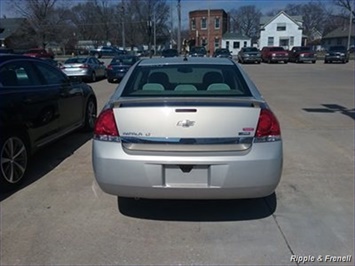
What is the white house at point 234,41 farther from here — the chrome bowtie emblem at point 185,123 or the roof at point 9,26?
the chrome bowtie emblem at point 185,123

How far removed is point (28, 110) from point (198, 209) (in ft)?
8.49

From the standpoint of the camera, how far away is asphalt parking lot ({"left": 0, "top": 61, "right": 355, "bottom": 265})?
10.2 ft

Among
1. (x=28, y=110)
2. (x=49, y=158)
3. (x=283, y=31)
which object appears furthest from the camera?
(x=283, y=31)

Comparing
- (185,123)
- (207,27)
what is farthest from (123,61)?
(207,27)

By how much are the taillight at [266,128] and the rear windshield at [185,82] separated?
0.46 meters

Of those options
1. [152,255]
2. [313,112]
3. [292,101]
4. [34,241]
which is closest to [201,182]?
[152,255]

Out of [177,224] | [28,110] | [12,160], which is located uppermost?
[28,110]

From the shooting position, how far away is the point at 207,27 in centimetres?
7325

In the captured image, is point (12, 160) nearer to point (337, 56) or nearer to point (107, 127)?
point (107, 127)

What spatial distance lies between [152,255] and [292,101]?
9.89 meters

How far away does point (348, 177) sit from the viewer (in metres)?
4.87

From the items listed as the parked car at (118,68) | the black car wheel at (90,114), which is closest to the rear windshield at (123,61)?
the parked car at (118,68)

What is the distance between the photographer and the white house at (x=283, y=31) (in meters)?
66.7

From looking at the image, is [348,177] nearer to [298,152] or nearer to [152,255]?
[298,152]
